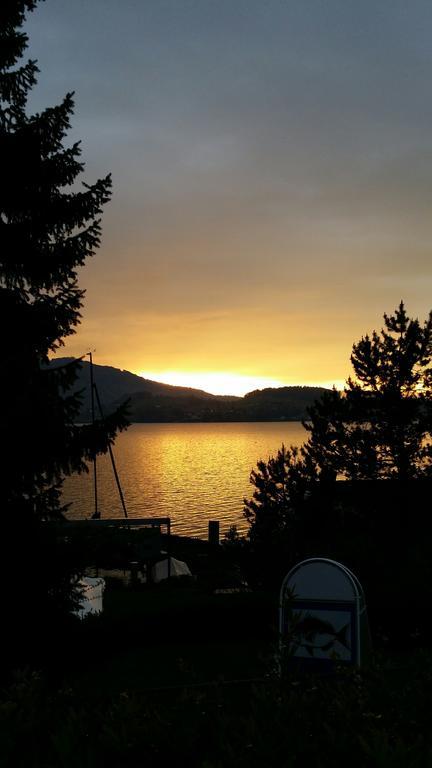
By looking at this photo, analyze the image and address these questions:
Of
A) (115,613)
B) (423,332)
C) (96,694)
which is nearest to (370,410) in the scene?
(423,332)

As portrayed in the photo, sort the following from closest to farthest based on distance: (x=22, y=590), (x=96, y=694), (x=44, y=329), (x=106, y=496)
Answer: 1. (x=96, y=694)
2. (x=22, y=590)
3. (x=44, y=329)
4. (x=106, y=496)

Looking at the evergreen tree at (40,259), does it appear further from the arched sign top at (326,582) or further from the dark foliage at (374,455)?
the dark foliage at (374,455)

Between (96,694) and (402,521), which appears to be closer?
(96,694)

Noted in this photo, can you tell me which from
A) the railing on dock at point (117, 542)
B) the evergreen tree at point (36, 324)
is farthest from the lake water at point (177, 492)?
the evergreen tree at point (36, 324)

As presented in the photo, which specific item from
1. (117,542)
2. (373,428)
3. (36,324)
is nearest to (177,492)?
(373,428)

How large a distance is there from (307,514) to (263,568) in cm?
501

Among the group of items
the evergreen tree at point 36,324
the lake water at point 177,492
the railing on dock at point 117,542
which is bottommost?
the lake water at point 177,492

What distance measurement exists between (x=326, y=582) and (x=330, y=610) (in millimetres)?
456

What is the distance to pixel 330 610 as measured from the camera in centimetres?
1070

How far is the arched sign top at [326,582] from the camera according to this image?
1066 cm

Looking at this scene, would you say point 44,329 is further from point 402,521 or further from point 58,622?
point 402,521

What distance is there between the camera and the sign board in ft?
34.2

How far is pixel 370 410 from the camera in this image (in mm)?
35844

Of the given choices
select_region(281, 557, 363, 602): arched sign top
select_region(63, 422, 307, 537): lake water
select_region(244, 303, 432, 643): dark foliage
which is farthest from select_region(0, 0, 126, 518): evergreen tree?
select_region(63, 422, 307, 537): lake water
